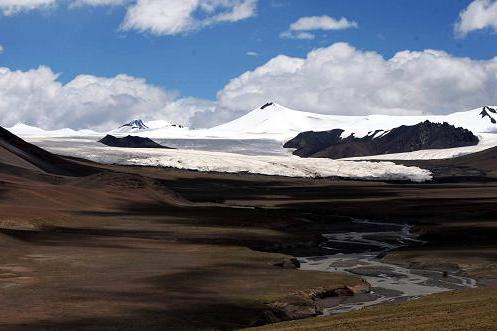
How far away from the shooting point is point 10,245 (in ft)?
215

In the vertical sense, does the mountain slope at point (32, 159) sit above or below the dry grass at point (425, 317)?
above

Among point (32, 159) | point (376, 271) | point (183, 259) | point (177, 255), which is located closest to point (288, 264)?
point (376, 271)

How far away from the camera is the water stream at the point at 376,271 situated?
4969cm

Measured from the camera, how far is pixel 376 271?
6228 cm

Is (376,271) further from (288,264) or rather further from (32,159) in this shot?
(32,159)

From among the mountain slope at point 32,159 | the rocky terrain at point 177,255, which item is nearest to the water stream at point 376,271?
the rocky terrain at point 177,255

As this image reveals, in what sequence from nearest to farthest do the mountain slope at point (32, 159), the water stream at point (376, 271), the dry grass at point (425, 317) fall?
1. the dry grass at point (425, 317)
2. the water stream at point (376, 271)
3. the mountain slope at point (32, 159)

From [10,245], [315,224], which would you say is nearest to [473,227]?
[315,224]

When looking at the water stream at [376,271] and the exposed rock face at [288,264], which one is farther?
the exposed rock face at [288,264]

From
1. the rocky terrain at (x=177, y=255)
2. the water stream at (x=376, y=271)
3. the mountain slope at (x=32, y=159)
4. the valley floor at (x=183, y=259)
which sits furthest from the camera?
the mountain slope at (x=32, y=159)

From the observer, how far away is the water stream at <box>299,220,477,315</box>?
49.7 meters

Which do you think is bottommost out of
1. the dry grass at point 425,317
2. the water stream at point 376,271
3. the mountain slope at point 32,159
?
the water stream at point 376,271

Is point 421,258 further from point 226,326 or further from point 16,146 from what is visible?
point 16,146

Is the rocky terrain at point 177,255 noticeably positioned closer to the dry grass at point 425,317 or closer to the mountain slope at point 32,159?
the dry grass at point 425,317
